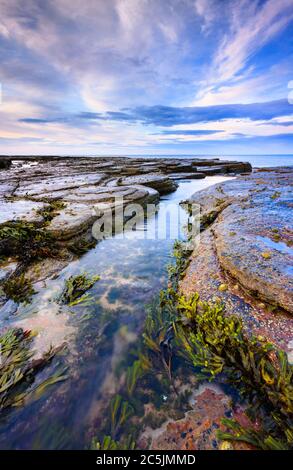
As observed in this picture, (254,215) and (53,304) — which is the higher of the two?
(254,215)

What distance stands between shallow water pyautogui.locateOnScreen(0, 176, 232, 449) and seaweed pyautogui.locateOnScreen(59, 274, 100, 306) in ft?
0.30

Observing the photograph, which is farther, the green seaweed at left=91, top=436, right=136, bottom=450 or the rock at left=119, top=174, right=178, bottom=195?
the rock at left=119, top=174, right=178, bottom=195

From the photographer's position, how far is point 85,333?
2354 millimetres

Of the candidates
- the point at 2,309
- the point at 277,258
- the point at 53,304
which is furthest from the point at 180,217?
the point at 2,309

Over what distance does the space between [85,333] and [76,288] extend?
83 cm

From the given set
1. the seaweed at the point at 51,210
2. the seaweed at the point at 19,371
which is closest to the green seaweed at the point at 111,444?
the seaweed at the point at 19,371

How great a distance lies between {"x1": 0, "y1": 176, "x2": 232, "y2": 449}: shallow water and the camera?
156 cm

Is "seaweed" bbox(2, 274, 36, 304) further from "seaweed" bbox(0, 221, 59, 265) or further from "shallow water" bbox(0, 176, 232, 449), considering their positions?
"seaweed" bbox(0, 221, 59, 265)

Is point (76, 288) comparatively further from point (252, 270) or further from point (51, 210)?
point (51, 210)

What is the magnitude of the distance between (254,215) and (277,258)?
1945mm

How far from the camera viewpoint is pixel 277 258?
104 inches

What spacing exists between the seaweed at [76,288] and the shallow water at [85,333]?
3.5 inches

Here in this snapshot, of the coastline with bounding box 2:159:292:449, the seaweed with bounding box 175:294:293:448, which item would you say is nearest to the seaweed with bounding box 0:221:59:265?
the coastline with bounding box 2:159:292:449
